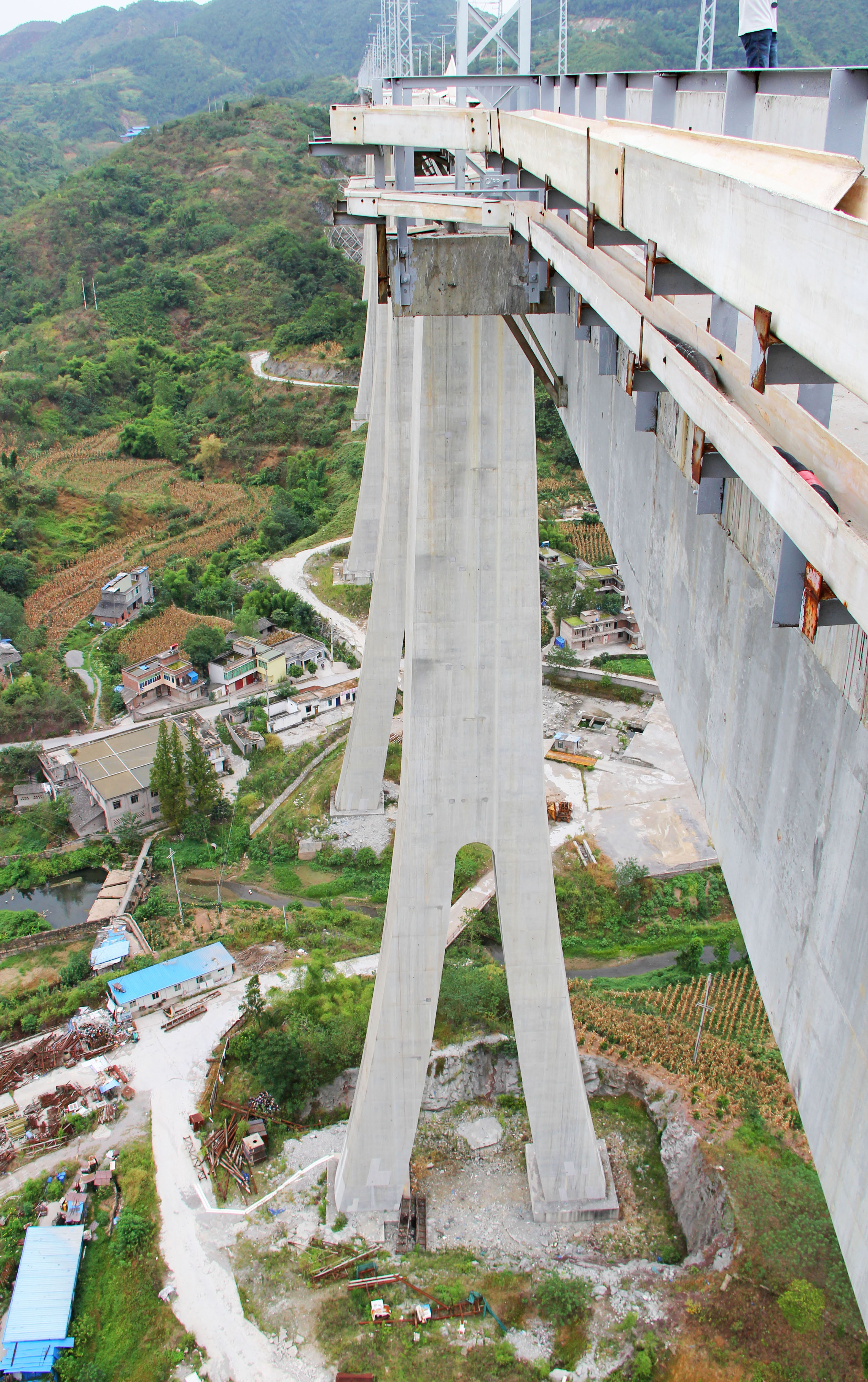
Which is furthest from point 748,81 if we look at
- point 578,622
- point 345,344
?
point 345,344

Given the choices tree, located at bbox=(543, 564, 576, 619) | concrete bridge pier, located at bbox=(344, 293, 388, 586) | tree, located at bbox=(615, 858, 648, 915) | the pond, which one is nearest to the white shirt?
tree, located at bbox=(615, 858, 648, 915)

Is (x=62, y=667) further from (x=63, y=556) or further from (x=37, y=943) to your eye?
(x=37, y=943)

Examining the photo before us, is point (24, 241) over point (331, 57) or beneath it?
beneath

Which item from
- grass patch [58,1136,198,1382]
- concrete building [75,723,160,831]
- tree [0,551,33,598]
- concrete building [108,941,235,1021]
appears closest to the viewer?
grass patch [58,1136,198,1382]

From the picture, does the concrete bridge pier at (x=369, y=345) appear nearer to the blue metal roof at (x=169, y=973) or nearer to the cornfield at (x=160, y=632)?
the cornfield at (x=160, y=632)

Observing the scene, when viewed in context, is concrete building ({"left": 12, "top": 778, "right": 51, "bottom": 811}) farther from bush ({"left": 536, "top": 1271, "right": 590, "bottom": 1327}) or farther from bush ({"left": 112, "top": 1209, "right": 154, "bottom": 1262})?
bush ({"left": 536, "top": 1271, "right": 590, "bottom": 1327})

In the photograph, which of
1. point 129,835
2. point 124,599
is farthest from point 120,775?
point 124,599

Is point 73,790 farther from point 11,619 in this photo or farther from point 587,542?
point 587,542
